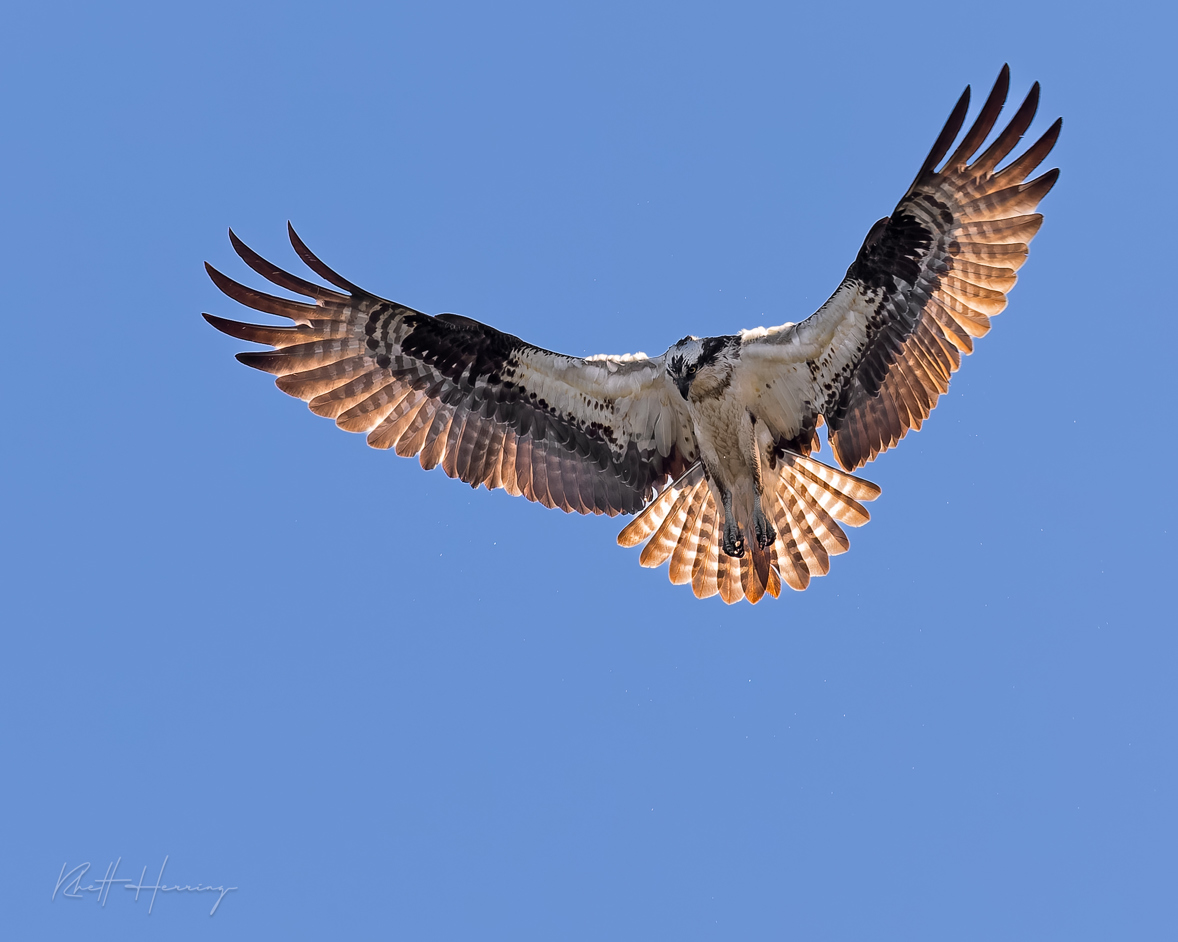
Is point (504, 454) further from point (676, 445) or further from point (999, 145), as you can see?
point (999, 145)

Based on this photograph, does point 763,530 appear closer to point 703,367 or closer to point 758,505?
point 758,505

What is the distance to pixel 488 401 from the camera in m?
10.1

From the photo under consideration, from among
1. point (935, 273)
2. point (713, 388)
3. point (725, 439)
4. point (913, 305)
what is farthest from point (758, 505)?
point (935, 273)

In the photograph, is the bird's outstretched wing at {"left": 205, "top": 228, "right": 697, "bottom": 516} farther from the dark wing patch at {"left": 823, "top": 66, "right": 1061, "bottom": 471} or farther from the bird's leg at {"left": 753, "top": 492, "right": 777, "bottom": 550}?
the dark wing patch at {"left": 823, "top": 66, "right": 1061, "bottom": 471}

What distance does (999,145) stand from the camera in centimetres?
848

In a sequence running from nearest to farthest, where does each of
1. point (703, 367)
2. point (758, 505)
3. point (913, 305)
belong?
point (913, 305), point (703, 367), point (758, 505)

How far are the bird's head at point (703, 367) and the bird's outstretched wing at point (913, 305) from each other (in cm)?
17

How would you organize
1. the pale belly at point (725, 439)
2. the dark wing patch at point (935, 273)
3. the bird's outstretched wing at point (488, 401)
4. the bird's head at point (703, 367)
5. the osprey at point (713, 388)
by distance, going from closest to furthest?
1. the dark wing patch at point (935, 273)
2. the osprey at point (713, 388)
3. the bird's head at point (703, 367)
4. the pale belly at point (725, 439)
5. the bird's outstretched wing at point (488, 401)

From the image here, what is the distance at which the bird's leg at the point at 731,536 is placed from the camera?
9547mm

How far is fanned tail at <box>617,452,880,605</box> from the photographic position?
9.55 m

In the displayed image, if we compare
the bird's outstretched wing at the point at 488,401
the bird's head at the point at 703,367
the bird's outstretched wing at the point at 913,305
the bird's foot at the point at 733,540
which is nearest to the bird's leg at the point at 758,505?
the bird's foot at the point at 733,540

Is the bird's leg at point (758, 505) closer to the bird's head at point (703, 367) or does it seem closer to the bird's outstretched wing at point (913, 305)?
the bird's outstretched wing at point (913, 305)

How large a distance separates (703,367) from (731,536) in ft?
4.43

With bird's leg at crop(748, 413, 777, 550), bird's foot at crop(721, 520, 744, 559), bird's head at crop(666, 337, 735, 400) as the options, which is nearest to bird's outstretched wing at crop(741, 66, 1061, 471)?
bird's head at crop(666, 337, 735, 400)
